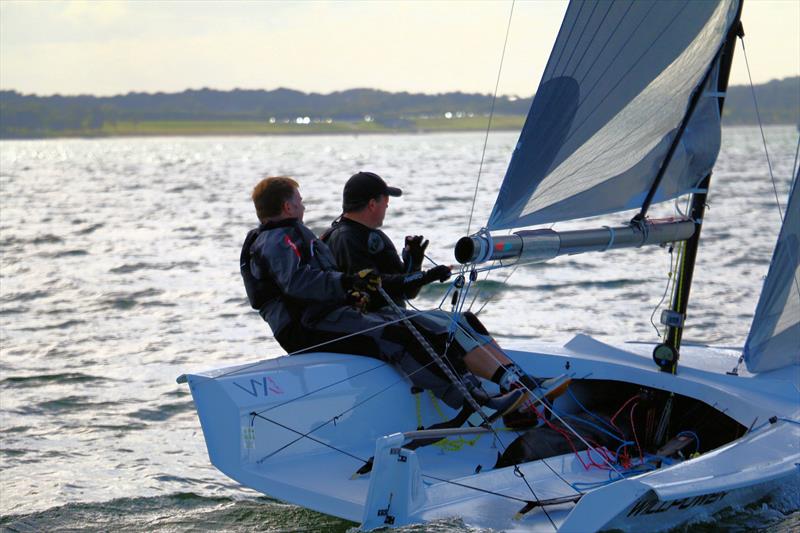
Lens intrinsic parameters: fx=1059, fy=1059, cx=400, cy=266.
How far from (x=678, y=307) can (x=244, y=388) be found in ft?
6.69

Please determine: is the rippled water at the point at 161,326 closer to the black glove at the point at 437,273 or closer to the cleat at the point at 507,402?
the cleat at the point at 507,402

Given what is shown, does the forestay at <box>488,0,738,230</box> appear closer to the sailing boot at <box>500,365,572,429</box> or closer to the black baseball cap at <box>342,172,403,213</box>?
the black baseball cap at <box>342,172,403,213</box>

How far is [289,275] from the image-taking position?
13.4ft

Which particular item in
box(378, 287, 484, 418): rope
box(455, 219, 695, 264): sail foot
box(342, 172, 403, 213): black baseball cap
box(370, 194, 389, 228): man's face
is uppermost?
box(342, 172, 403, 213): black baseball cap

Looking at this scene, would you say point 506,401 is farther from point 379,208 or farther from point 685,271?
point 685,271

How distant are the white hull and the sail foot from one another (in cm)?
62

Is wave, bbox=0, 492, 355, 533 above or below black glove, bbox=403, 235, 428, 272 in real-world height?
below

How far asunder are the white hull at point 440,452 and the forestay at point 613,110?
33.4 inches

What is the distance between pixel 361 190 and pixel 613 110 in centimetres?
112

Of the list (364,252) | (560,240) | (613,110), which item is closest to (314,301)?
(364,252)

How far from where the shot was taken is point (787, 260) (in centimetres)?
484

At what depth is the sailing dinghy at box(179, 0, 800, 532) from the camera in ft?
12.0

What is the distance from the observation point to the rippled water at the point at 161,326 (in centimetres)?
465

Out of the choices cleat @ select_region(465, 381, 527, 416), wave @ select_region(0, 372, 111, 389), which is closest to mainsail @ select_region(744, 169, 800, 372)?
cleat @ select_region(465, 381, 527, 416)
